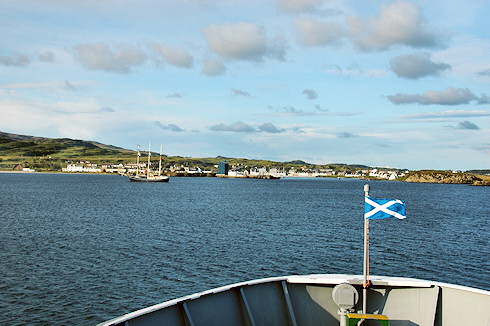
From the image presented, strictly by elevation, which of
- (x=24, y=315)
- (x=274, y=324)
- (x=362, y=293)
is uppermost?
(x=362, y=293)

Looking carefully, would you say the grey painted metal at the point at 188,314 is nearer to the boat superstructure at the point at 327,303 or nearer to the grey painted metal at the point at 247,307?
the boat superstructure at the point at 327,303

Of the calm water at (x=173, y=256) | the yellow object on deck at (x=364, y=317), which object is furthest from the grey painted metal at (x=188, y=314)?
the calm water at (x=173, y=256)

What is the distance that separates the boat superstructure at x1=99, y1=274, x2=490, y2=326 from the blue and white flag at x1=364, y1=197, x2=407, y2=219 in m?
1.87

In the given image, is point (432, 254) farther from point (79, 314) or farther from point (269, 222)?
point (79, 314)

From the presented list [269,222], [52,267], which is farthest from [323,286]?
[269,222]

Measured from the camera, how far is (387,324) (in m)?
10.4

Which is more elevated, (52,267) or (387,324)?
(387,324)

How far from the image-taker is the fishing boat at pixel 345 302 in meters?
10.6

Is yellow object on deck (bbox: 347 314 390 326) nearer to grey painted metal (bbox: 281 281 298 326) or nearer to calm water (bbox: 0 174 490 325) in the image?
grey painted metal (bbox: 281 281 298 326)

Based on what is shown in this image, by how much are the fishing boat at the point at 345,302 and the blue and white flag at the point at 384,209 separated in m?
0.03

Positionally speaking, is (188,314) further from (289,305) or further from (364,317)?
(364,317)

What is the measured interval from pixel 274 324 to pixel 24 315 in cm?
1424

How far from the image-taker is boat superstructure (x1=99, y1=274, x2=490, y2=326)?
419 inches

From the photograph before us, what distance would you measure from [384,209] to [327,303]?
3.06 meters
